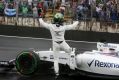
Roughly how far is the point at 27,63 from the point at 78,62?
1417 millimetres

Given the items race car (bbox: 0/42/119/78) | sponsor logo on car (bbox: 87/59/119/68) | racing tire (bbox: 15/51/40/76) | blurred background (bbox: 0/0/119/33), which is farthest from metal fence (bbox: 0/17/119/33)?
sponsor logo on car (bbox: 87/59/119/68)

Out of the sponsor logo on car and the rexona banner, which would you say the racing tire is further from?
the rexona banner

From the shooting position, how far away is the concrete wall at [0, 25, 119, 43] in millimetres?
19656

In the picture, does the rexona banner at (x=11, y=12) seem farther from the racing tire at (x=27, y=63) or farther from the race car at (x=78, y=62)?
the racing tire at (x=27, y=63)

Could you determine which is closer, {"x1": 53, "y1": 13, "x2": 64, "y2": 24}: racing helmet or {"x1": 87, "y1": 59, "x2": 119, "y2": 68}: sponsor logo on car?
{"x1": 87, "y1": 59, "x2": 119, "y2": 68}: sponsor logo on car

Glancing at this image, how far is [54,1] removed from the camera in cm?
2111

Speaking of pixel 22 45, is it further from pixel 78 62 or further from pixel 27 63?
pixel 78 62

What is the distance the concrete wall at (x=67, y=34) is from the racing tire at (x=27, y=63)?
7.98 meters

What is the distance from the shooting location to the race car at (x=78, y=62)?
11.0m

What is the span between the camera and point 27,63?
11.8m

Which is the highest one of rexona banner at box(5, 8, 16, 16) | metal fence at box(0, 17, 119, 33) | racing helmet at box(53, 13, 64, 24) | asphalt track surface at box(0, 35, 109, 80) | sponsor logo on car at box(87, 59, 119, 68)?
racing helmet at box(53, 13, 64, 24)

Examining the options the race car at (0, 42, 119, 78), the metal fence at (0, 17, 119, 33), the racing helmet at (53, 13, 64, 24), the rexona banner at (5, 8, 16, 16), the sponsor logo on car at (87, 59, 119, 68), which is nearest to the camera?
the sponsor logo on car at (87, 59, 119, 68)

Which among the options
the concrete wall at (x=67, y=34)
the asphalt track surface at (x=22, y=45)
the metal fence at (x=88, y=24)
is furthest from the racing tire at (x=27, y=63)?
the metal fence at (x=88, y=24)

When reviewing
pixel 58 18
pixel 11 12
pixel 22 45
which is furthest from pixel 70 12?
pixel 58 18
